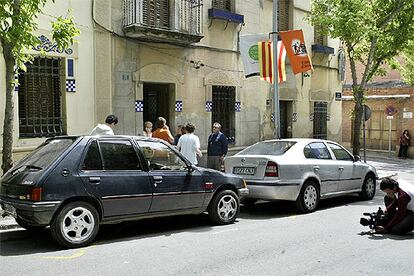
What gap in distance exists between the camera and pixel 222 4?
15289mm

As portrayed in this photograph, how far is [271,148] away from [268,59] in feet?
14.9

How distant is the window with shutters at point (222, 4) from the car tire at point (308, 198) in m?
7.90

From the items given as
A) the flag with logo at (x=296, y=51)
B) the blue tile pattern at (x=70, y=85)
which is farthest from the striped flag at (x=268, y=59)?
the blue tile pattern at (x=70, y=85)

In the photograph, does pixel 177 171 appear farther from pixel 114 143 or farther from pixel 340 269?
pixel 340 269

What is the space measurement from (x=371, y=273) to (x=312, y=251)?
3.38 ft

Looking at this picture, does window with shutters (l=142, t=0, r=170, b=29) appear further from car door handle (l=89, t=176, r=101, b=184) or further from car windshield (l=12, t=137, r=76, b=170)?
car door handle (l=89, t=176, r=101, b=184)

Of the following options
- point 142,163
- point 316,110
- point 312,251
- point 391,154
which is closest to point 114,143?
point 142,163

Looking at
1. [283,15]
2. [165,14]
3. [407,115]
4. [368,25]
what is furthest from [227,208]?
[407,115]

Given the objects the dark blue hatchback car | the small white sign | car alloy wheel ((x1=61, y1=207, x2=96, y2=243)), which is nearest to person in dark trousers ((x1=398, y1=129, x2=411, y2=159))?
the small white sign

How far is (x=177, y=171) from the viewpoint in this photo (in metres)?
7.32

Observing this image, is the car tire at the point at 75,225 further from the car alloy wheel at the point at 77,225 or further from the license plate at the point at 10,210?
the license plate at the point at 10,210

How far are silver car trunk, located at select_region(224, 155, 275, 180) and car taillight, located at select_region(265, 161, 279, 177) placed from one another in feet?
0.21

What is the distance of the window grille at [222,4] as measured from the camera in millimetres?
15016

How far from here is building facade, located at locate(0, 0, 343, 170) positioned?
1182 centimetres
